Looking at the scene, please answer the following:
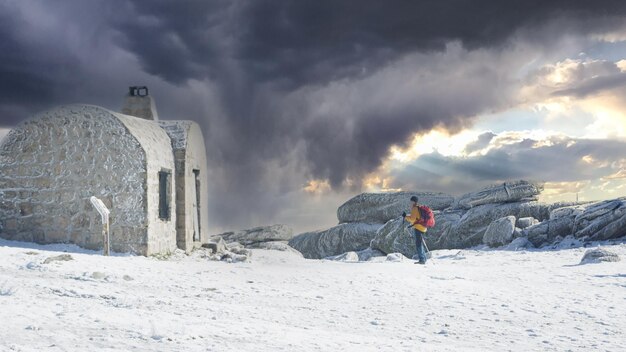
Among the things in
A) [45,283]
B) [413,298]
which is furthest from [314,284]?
[45,283]

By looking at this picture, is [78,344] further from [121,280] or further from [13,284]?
[121,280]

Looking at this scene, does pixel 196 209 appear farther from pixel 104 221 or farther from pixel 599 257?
pixel 599 257

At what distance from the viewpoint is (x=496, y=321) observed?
923 cm

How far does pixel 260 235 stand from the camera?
91.8 feet

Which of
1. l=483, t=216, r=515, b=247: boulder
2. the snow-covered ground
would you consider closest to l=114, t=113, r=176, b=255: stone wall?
the snow-covered ground

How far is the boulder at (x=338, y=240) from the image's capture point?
29.4 m

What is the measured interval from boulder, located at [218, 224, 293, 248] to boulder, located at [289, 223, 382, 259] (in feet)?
7.65

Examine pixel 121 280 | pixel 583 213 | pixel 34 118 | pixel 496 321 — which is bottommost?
pixel 496 321

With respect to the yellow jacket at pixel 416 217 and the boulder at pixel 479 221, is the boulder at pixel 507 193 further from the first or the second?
the yellow jacket at pixel 416 217

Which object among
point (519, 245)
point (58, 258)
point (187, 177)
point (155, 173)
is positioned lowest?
point (519, 245)

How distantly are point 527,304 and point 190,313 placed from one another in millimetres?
5734

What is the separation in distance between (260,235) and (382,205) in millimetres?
6226

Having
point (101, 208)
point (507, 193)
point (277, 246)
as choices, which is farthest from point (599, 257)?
point (277, 246)

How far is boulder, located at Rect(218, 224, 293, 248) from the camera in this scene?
2770 cm
